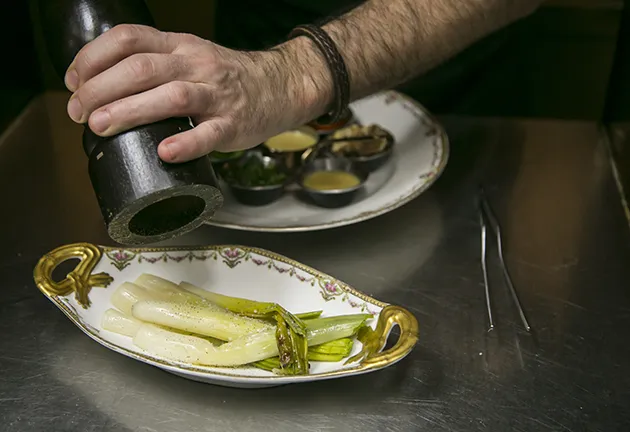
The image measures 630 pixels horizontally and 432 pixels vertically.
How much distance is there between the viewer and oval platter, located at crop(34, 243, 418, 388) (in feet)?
3.01

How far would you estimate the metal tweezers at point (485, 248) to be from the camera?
1118 millimetres

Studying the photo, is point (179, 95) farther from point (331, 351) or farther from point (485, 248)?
point (485, 248)

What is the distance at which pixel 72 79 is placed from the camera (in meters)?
0.92

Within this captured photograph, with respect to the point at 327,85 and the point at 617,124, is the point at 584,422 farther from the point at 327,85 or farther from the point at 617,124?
the point at 617,124

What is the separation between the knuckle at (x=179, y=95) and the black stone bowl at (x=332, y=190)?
17.7 inches

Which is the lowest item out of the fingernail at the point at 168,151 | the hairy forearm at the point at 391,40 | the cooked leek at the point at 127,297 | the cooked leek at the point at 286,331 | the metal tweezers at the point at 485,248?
the metal tweezers at the point at 485,248

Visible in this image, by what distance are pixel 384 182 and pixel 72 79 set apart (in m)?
0.67

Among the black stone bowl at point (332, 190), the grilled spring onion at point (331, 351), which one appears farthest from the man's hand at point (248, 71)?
the grilled spring onion at point (331, 351)

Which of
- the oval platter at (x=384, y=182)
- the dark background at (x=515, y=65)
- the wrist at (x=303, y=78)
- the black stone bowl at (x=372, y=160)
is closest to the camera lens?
the wrist at (x=303, y=78)

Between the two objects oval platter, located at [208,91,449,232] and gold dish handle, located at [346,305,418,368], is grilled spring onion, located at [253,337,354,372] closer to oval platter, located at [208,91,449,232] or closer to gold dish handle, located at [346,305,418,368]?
gold dish handle, located at [346,305,418,368]

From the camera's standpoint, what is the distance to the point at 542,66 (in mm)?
1939

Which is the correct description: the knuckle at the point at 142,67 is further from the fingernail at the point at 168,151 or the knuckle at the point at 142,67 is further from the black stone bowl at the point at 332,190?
the black stone bowl at the point at 332,190

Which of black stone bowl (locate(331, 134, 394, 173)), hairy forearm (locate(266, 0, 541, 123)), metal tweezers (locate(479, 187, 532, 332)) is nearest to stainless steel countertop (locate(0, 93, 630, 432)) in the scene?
metal tweezers (locate(479, 187, 532, 332))

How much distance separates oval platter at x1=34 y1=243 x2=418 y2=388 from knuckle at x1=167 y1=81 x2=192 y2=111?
0.91ft
